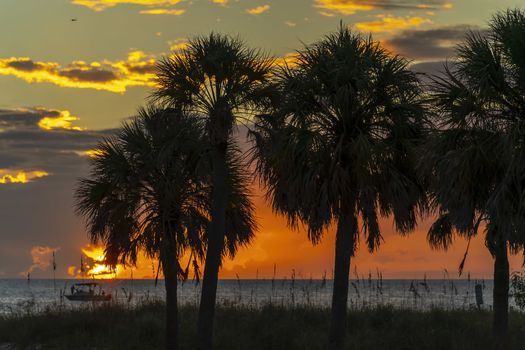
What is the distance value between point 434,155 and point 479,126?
166 centimetres

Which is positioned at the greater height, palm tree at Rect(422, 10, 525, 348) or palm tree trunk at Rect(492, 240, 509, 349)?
palm tree at Rect(422, 10, 525, 348)

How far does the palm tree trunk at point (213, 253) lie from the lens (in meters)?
27.5

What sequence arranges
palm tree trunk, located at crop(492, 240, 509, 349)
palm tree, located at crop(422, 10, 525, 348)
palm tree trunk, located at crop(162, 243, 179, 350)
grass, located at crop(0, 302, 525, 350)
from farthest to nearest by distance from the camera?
grass, located at crop(0, 302, 525, 350) → palm tree trunk, located at crop(162, 243, 179, 350) → palm tree trunk, located at crop(492, 240, 509, 349) → palm tree, located at crop(422, 10, 525, 348)

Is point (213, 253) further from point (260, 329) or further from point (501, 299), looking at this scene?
point (501, 299)

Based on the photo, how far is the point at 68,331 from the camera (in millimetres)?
33906

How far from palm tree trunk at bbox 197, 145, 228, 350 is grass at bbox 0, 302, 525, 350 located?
11.9 feet

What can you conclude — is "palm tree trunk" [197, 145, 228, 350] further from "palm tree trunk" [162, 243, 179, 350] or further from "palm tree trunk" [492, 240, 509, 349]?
"palm tree trunk" [492, 240, 509, 349]

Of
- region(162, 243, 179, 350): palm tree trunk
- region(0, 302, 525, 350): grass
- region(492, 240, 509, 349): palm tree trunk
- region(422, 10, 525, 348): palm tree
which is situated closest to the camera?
region(422, 10, 525, 348): palm tree

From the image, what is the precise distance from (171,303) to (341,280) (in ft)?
21.0

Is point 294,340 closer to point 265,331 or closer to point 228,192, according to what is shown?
point 265,331

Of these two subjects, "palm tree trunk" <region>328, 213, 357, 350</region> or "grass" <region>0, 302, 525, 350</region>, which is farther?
"grass" <region>0, 302, 525, 350</region>

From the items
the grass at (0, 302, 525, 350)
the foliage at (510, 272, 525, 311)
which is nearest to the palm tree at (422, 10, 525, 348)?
the foliage at (510, 272, 525, 311)

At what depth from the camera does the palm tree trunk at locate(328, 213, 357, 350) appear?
90.6 feet

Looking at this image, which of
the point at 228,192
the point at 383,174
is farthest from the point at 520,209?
the point at 228,192
